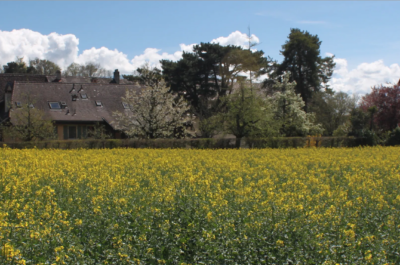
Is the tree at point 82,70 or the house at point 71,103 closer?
the house at point 71,103

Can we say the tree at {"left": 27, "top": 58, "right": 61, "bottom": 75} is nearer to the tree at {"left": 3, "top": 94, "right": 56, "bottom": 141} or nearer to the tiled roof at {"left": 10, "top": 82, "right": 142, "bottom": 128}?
the tiled roof at {"left": 10, "top": 82, "right": 142, "bottom": 128}

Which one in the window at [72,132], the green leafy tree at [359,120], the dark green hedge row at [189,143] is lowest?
the dark green hedge row at [189,143]

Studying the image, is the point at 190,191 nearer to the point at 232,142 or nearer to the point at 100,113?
the point at 232,142

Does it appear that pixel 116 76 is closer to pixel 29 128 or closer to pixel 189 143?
pixel 29 128

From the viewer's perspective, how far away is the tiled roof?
37.7m

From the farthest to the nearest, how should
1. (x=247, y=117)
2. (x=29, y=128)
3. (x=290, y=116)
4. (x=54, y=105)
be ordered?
(x=54, y=105), (x=290, y=116), (x=247, y=117), (x=29, y=128)

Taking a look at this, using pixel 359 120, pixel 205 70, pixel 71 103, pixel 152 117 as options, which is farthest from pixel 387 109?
pixel 71 103

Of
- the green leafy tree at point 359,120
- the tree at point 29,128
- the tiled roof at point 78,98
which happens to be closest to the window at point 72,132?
the tiled roof at point 78,98

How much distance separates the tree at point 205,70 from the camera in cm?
4225

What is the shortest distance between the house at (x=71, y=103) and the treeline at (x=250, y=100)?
8.41 feet

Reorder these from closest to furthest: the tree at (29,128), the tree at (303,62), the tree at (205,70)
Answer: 1. the tree at (29,128)
2. the tree at (205,70)
3. the tree at (303,62)

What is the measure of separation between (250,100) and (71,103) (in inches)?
734

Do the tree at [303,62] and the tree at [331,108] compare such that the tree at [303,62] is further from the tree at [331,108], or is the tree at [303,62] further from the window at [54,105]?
the window at [54,105]

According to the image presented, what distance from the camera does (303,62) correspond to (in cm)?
4847
